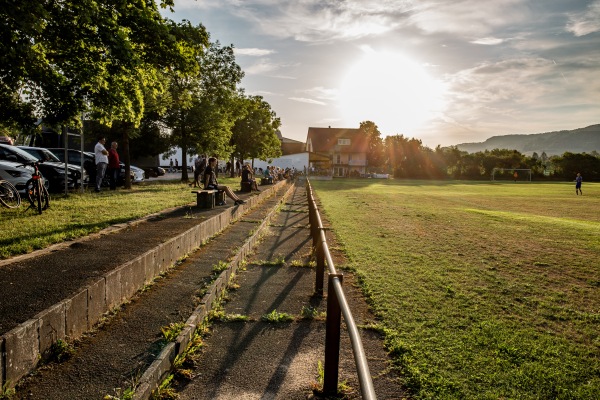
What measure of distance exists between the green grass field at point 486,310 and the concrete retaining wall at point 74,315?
2374mm

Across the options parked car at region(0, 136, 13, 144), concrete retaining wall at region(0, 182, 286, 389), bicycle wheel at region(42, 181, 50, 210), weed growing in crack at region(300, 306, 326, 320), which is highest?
parked car at region(0, 136, 13, 144)

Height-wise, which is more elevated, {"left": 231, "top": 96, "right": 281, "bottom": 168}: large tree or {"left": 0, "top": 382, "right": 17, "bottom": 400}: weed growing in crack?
{"left": 231, "top": 96, "right": 281, "bottom": 168}: large tree

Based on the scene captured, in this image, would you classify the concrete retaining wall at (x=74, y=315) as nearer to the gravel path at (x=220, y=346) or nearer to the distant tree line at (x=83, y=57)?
the gravel path at (x=220, y=346)

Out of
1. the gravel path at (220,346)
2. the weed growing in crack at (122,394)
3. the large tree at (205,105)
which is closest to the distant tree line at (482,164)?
the large tree at (205,105)

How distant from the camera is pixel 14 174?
1140 centimetres

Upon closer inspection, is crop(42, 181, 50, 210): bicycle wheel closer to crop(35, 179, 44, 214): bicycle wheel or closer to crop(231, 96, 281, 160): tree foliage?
crop(35, 179, 44, 214): bicycle wheel

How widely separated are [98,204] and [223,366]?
9.45m

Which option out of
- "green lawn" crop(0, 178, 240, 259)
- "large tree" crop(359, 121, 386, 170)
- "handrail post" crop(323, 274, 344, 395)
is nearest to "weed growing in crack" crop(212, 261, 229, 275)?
"green lawn" crop(0, 178, 240, 259)

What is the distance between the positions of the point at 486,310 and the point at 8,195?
1071 centimetres

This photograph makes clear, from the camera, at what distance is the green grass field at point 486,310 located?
313 centimetres

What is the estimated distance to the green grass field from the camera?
313cm

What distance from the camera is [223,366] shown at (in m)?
3.29

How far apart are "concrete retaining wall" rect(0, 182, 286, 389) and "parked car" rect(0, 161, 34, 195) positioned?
8.56 m

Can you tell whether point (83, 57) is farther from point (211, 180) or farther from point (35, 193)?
point (211, 180)
